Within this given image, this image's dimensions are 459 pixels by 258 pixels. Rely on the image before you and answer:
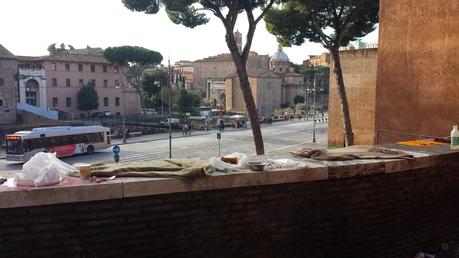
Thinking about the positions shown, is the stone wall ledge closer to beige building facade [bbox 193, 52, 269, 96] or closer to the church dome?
beige building facade [bbox 193, 52, 269, 96]

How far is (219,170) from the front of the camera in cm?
429

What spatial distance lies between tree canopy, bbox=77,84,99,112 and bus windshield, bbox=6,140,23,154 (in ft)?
102

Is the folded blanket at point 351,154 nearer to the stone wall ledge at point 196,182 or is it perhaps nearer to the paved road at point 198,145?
the stone wall ledge at point 196,182

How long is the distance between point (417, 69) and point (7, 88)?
150 ft

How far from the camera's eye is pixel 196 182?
4000mm

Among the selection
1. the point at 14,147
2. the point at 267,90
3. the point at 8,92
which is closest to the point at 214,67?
the point at 267,90

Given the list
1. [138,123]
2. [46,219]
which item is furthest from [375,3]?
[138,123]

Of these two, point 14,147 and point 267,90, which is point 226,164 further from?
point 267,90

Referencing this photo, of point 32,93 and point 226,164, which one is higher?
point 32,93

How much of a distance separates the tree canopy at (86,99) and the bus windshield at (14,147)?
3096cm

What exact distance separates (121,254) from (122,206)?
0.43 metres

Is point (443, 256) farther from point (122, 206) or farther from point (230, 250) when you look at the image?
point (122, 206)

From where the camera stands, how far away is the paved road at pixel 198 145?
2855cm

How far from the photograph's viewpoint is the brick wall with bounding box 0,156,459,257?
3568mm
